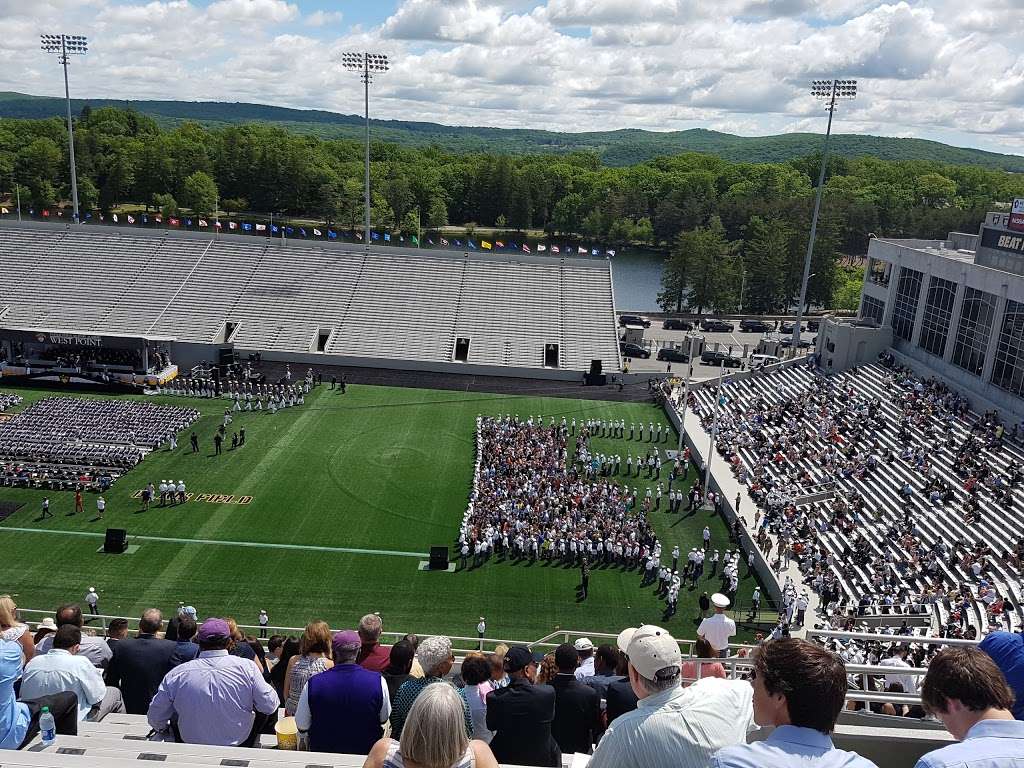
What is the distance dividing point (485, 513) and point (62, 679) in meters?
18.3

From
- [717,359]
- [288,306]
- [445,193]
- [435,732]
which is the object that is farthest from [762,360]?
[445,193]

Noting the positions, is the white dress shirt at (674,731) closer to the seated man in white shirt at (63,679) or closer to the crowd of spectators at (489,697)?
the crowd of spectators at (489,697)

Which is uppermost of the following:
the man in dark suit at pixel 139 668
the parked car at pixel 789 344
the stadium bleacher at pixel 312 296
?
the man in dark suit at pixel 139 668

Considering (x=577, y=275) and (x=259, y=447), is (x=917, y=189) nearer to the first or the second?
(x=577, y=275)

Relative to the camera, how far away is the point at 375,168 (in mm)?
101625

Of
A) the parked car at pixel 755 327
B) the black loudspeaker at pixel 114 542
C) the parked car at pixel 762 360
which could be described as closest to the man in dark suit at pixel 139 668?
the black loudspeaker at pixel 114 542

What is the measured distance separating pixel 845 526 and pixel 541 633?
32.8 ft

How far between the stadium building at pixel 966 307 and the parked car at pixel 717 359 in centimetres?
781

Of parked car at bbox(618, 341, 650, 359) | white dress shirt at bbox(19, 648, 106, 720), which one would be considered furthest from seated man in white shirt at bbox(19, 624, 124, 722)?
parked car at bbox(618, 341, 650, 359)

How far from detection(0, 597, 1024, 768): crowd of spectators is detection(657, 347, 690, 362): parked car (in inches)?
1444

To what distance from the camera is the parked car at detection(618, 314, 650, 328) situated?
53.4 metres

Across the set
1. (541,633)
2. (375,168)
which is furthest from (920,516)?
(375,168)

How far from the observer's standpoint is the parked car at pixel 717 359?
44.0 m

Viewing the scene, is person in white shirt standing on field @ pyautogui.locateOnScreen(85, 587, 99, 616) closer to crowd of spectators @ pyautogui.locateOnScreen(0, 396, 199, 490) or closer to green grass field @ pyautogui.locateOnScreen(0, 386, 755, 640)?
green grass field @ pyautogui.locateOnScreen(0, 386, 755, 640)
